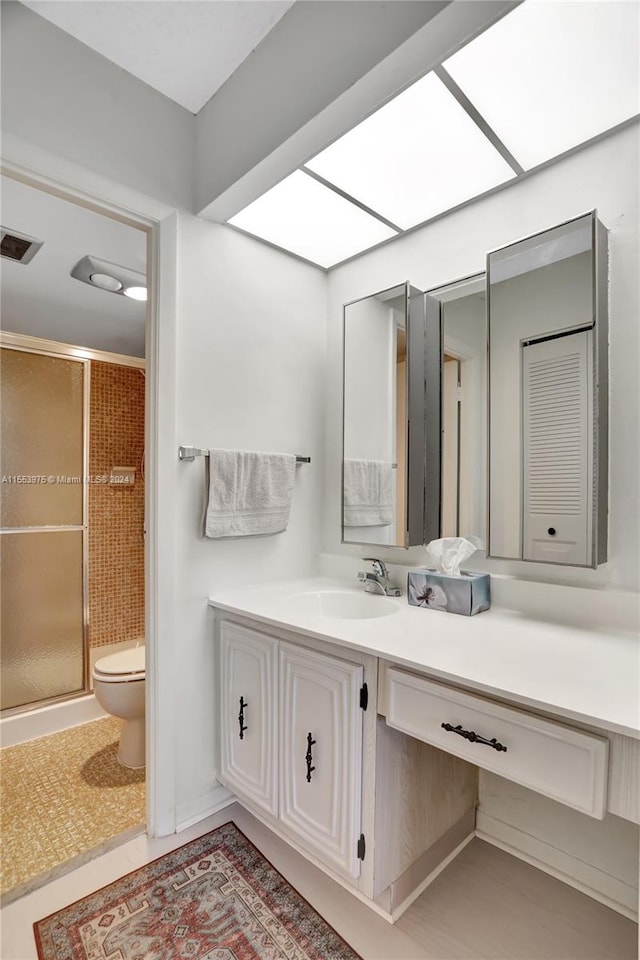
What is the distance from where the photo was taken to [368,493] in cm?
201

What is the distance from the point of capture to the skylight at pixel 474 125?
1169 mm

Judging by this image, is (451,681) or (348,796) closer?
Answer: (451,681)

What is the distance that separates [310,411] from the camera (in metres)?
2.21

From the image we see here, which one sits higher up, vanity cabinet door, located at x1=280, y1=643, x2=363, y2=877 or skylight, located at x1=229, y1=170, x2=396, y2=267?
skylight, located at x1=229, y1=170, x2=396, y2=267

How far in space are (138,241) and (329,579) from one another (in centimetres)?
166

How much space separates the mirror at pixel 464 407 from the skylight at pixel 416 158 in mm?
307

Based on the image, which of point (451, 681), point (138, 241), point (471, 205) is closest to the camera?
point (451, 681)

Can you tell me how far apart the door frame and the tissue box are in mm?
860

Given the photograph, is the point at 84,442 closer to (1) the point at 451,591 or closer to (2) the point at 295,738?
(2) the point at 295,738

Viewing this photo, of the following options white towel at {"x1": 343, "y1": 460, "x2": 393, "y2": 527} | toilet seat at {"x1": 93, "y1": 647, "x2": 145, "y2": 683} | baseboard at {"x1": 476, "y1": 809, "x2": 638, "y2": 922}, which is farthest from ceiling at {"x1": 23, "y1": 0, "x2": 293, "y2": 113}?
baseboard at {"x1": 476, "y1": 809, "x2": 638, "y2": 922}

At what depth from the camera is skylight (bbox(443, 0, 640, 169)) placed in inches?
44.6

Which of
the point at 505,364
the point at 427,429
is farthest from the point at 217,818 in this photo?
the point at 505,364

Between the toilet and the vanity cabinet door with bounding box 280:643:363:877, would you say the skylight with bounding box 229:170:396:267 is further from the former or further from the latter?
the toilet

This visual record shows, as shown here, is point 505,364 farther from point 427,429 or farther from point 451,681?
point 451,681
